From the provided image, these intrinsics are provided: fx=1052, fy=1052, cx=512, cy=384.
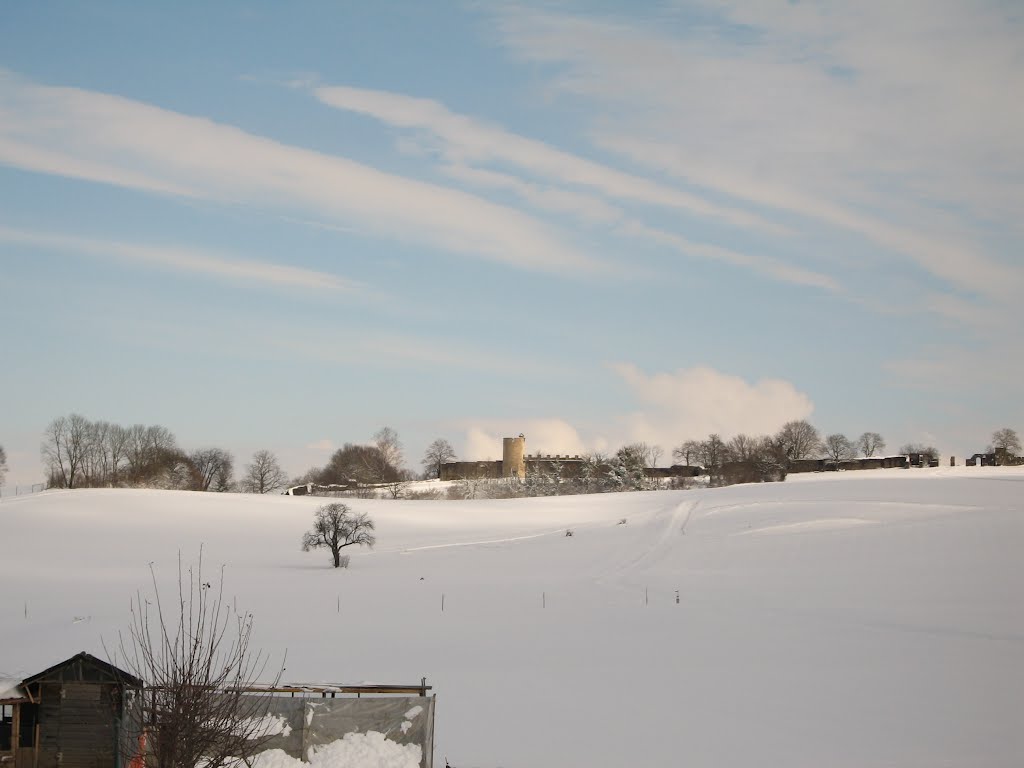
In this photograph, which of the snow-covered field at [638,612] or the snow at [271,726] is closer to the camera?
the snow at [271,726]

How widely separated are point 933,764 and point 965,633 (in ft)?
51.5

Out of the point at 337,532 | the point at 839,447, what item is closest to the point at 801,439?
the point at 839,447

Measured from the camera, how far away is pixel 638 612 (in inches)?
1500

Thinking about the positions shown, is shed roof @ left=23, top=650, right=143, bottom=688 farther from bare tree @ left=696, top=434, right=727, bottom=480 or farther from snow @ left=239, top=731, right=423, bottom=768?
bare tree @ left=696, top=434, right=727, bottom=480

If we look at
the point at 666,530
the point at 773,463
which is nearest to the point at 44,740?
the point at 666,530

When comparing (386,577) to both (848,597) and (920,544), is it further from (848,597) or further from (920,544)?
(920,544)

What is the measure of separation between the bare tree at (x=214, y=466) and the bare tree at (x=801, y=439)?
74.2m

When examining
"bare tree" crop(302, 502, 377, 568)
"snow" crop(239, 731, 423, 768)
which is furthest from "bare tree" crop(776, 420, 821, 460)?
"snow" crop(239, 731, 423, 768)

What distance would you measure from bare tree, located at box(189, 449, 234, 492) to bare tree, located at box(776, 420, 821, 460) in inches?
2922

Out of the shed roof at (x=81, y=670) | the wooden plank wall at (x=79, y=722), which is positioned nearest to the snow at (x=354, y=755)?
the shed roof at (x=81, y=670)

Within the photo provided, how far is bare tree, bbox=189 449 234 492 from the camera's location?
139 metres

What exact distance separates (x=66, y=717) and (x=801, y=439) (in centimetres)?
13553

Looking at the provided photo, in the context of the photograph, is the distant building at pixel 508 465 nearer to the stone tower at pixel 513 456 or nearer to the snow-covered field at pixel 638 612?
the stone tower at pixel 513 456

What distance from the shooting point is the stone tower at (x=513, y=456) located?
148 meters
